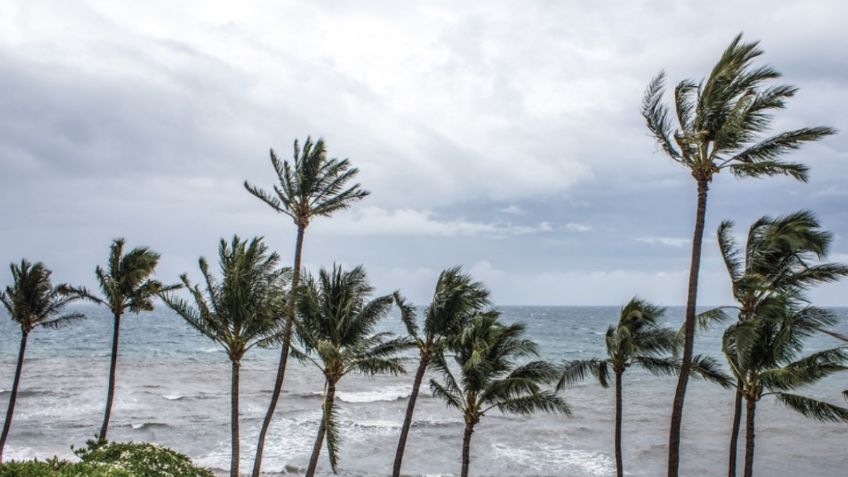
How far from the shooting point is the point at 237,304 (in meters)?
18.1

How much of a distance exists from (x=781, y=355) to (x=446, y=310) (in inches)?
344

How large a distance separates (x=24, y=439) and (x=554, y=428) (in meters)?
31.8

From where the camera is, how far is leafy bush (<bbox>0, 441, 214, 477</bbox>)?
11492 mm

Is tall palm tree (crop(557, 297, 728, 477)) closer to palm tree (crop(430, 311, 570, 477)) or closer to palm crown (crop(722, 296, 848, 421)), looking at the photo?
palm tree (crop(430, 311, 570, 477))

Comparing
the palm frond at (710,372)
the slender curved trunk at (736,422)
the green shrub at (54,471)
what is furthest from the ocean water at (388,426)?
the green shrub at (54,471)

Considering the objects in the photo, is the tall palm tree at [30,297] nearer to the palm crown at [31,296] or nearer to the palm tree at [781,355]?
the palm crown at [31,296]

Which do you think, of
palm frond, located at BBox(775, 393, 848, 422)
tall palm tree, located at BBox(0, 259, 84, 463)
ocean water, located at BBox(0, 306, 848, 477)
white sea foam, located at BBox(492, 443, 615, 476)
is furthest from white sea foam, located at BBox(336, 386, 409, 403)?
palm frond, located at BBox(775, 393, 848, 422)

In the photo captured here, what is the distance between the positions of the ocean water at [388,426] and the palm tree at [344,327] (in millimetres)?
12873

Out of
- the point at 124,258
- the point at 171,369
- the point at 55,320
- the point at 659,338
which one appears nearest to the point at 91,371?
the point at 171,369

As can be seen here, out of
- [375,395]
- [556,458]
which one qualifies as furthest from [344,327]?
[375,395]

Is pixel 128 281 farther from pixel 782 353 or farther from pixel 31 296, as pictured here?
pixel 782 353

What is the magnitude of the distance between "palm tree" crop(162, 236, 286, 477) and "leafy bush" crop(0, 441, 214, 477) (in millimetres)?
2110

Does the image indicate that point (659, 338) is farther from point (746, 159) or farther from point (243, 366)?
point (243, 366)

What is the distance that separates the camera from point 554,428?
40.3m
